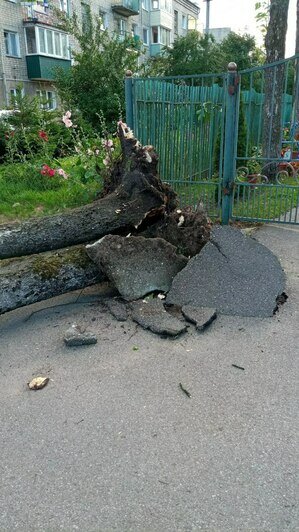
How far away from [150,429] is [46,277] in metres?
1.77

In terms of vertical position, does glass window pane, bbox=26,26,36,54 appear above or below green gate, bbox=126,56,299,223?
above

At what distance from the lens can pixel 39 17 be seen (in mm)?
26703

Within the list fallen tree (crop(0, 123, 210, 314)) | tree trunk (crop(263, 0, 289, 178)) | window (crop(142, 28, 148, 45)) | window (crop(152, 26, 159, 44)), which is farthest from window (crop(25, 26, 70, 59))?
fallen tree (crop(0, 123, 210, 314))

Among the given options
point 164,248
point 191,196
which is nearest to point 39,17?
point 191,196

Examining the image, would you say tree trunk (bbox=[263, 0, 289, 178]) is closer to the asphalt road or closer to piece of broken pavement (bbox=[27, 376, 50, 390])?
the asphalt road

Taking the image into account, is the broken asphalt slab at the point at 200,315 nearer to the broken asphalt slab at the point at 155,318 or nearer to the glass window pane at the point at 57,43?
the broken asphalt slab at the point at 155,318

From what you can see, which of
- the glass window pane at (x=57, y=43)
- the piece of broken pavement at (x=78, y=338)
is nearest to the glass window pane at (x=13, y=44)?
the glass window pane at (x=57, y=43)

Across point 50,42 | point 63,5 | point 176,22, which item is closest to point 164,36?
point 176,22

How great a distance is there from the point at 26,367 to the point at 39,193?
4922 millimetres

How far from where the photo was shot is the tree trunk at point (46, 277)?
3.68 metres

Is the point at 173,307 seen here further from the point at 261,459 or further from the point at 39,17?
the point at 39,17

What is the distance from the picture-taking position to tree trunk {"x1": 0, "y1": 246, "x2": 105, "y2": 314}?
368 cm

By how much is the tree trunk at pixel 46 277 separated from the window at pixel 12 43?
26145mm

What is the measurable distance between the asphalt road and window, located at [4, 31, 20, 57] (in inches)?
1054
